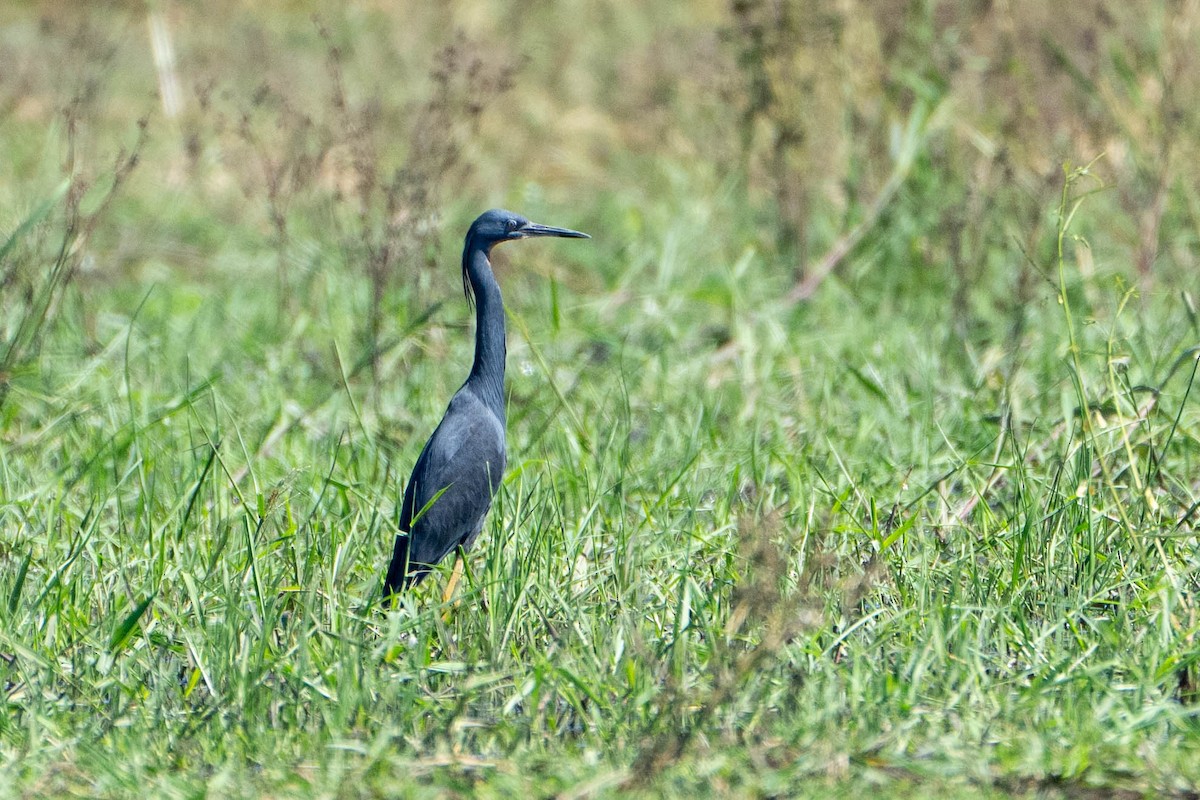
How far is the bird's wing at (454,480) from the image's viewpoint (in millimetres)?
3383

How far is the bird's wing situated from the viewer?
3383 mm

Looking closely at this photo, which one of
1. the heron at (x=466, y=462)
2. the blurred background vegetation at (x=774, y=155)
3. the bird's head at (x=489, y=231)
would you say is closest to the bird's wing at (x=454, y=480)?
the heron at (x=466, y=462)

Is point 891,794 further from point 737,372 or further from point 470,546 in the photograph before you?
point 737,372

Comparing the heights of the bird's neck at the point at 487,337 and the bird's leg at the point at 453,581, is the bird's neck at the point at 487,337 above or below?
above

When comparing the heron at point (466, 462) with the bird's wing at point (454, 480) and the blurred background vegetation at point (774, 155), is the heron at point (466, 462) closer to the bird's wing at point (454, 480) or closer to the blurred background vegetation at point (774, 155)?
the bird's wing at point (454, 480)

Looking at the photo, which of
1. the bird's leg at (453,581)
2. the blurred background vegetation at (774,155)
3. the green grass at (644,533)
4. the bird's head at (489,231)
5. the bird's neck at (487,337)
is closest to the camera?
the green grass at (644,533)

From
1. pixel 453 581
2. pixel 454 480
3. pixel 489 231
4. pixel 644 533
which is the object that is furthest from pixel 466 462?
pixel 489 231

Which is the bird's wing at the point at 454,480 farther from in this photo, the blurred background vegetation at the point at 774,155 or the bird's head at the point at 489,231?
the blurred background vegetation at the point at 774,155

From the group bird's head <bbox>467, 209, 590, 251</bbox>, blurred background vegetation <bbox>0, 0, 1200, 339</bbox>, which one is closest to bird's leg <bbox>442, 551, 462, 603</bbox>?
bird's head <bbox>467, 209, 590, 251</bbox>

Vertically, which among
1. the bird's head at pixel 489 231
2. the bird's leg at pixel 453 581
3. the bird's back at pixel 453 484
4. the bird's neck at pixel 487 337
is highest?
the bird's head at pixel 489 231

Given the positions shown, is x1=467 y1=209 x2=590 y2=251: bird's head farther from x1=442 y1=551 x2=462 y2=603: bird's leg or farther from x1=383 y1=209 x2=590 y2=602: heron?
x1=442 y1=551 x2=462 y2=603: bird's leg

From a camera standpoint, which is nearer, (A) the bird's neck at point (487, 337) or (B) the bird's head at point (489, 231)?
(A) the bird's neck at point (487, 337)

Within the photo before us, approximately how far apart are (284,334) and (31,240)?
1321 millimetres

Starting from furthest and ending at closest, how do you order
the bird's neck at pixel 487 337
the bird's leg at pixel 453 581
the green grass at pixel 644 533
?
the bird's neck at pixel 487 337, the bird's leg at pixel 453 581, the green grass at pixel 644 533
